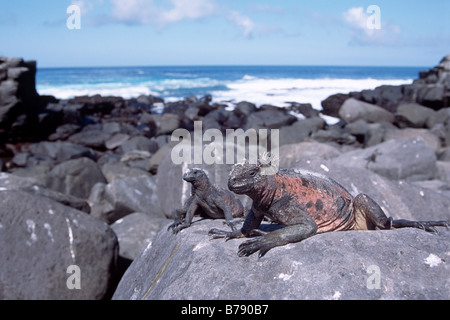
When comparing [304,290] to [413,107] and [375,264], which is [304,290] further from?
[413,107]

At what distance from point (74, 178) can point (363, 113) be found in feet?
55.9

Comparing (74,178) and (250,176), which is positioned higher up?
(250,176)

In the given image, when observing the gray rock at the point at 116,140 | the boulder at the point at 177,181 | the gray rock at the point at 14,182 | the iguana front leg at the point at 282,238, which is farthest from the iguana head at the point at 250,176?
the gray rock at the point at 116,140

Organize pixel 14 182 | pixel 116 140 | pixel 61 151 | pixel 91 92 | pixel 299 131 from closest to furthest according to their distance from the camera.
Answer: pixel 14 182
pixel 61 151
pixel 299 131
pixel 116 140
pixel 91 92

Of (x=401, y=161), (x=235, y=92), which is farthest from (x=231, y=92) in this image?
(x=401, y=161)

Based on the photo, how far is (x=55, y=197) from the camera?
28.1 feet

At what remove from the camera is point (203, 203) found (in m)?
4.71

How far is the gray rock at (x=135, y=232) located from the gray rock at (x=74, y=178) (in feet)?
13.4

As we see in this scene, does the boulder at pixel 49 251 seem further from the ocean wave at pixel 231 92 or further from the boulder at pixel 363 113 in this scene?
the ocean wave at pixel 231 92

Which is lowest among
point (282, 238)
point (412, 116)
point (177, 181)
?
point (177, 181)

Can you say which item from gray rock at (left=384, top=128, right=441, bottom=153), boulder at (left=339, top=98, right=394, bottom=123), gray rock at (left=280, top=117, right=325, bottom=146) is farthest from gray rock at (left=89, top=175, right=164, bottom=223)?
boulder at (left=339, top=98, right=394, bottom=123)

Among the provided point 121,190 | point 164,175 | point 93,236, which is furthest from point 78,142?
point 93,236

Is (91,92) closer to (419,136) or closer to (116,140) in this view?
(116,140)

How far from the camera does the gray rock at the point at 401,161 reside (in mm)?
9414
